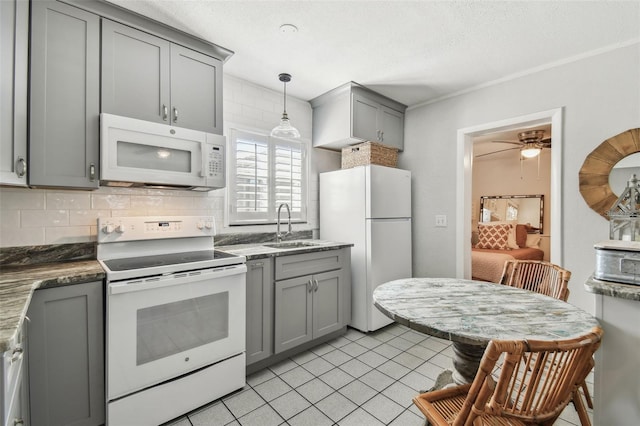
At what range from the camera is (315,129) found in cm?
345

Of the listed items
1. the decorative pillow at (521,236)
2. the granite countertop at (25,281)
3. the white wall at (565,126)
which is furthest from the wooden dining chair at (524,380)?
the decorative pillow at (521,236)

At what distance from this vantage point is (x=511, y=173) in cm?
600

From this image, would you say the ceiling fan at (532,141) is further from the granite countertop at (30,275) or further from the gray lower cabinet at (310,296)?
the granite countertop at (30,275)

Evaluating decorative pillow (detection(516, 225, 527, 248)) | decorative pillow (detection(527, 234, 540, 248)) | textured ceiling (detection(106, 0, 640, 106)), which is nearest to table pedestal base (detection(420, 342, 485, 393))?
textured ceiling (detection(106, 0, 640, 106))

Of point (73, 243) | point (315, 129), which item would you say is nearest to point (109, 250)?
point (73, 243)

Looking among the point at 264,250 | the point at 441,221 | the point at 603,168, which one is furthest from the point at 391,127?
the point at 264,250

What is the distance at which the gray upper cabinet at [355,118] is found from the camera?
305 cm

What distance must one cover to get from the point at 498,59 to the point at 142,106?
9.14 ft

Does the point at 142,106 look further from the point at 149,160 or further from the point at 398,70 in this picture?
the point at 398,70

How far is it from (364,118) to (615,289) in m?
2.41

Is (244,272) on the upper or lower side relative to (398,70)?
A: lower

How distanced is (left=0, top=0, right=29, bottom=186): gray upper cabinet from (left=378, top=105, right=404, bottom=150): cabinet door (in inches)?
110

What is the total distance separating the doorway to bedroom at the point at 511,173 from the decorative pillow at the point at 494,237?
19cm

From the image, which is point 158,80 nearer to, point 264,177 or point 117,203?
point 117,203
